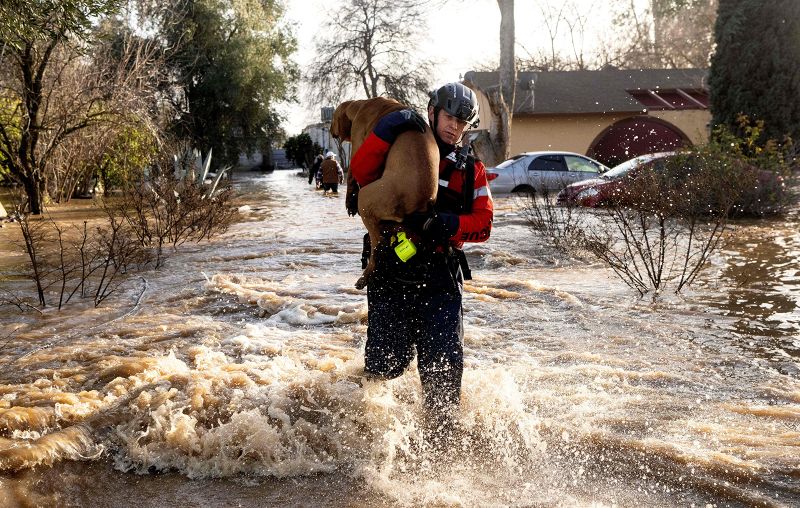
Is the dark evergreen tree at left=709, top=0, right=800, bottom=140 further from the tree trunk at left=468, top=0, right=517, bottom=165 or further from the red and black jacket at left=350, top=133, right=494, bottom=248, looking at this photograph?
the red and black jacket at left=350, top=133, right=494, bottom=248

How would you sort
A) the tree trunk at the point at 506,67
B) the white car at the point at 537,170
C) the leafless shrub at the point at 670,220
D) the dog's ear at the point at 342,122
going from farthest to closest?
the tree trunk at the point at 506,67 < the white car at the point at 537,170 < the leafless shrub at the point at 670,220 < the dog's ear at the point at 342,122

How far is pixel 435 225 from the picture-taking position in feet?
11.7

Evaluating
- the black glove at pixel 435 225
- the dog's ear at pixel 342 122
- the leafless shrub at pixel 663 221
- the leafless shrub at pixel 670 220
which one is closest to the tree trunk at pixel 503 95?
the leafless shrub at pixel 663 221

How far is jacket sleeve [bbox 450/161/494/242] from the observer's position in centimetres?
365

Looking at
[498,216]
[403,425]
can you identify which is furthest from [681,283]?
[498,216]

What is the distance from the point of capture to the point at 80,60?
20.1 m

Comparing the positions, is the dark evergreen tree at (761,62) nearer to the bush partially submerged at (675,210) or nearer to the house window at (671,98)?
the bush partially submerged at (675,210)

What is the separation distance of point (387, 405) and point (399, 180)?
1.37 metres

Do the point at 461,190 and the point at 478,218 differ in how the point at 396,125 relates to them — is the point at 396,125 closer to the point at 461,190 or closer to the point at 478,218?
the point at 461,190

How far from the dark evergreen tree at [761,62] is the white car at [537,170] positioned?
5.26 metres

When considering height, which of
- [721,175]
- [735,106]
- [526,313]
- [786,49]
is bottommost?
[526,313]

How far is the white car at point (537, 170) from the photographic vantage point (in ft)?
65.1

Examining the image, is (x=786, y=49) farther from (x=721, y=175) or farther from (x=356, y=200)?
(x=356, y=200)

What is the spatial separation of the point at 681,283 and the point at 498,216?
8.40 metres
